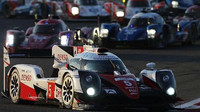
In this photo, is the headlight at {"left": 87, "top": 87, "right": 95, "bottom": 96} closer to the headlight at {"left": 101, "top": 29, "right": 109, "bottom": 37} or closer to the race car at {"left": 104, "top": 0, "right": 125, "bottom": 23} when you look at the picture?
the headlight at {"left": 101, "top": 29, "right": 109, "bottom": 37}

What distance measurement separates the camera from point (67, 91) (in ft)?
40.0

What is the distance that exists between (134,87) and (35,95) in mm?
2087

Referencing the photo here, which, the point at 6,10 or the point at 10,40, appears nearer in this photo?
the point at 10,40

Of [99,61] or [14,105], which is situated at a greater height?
[99,61]

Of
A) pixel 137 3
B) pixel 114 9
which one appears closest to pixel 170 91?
pixel 114 9

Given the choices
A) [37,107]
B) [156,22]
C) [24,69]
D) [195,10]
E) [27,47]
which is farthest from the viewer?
[195,10]

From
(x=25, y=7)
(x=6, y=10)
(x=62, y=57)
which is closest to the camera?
(x=62, y=57)

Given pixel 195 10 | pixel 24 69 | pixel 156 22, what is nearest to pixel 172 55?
pixel 156 22

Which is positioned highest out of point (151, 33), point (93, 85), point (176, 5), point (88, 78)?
point (88, 78)

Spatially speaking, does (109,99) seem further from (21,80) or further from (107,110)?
(21,80)

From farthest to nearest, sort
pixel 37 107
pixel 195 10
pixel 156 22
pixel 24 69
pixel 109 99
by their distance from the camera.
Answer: pixel 195 10 < pixel 156 22 < pixel 24 69 < pixel 37 107 < pixel 109 99

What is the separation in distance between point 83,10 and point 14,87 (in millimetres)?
24258

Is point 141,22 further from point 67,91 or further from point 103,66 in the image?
point 67,91

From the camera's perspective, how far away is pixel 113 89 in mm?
12117
